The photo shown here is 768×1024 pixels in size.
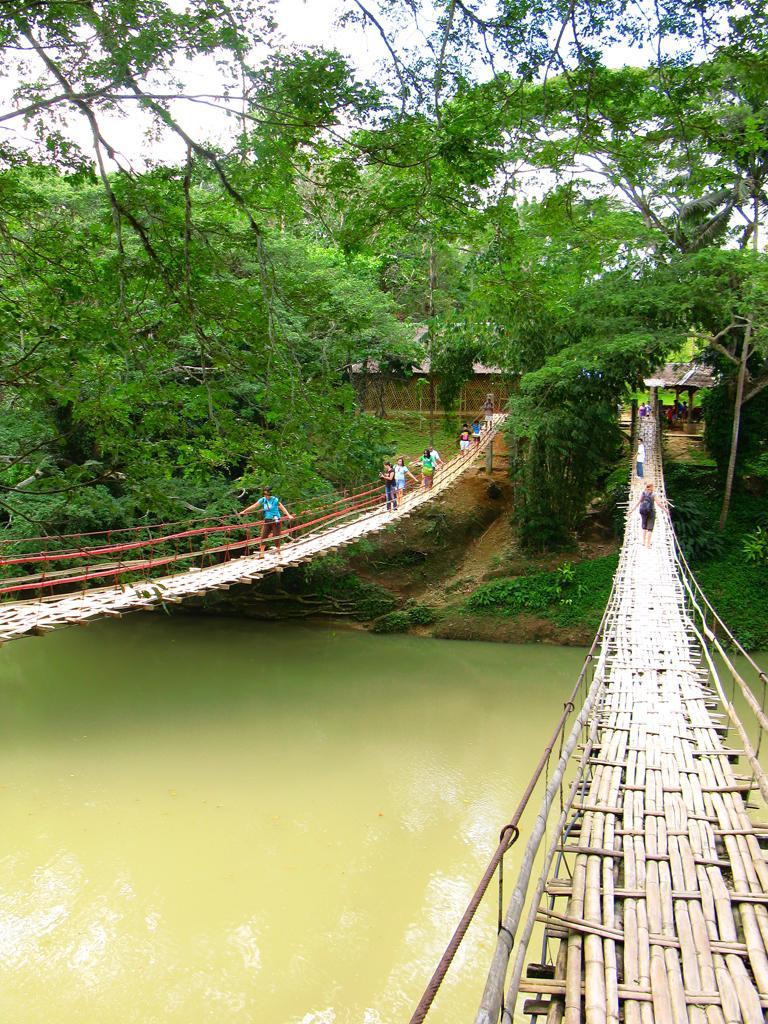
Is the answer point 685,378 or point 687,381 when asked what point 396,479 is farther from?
point 685,378

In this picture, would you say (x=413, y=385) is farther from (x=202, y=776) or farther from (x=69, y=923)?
(x=69, y=923)

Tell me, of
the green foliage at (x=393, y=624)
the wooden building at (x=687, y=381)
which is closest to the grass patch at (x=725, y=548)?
the wooden building at (x=687, y=381)

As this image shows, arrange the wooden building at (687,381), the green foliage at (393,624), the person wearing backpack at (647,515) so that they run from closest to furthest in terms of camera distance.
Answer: the person wearing backpack at (647,515) → the green foliage at (393,624) → the wooden building at (687,381)

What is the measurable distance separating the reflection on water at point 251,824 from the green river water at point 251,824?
1cm

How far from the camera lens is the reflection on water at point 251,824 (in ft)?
11.8

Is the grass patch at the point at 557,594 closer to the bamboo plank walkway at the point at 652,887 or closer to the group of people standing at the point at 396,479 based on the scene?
the group of people standing at the point at 396,479

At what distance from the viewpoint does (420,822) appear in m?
5.10

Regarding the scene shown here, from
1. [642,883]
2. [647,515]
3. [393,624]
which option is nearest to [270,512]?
[393,624]

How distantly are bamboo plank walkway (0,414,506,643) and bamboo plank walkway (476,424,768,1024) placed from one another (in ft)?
6.68

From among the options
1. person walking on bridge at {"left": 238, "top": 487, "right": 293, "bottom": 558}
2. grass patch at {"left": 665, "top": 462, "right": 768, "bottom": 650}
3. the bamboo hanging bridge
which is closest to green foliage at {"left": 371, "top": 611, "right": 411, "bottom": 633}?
person walking on bridge at {"left": 238, "top": 487, "right": 293, "bottom": 558}

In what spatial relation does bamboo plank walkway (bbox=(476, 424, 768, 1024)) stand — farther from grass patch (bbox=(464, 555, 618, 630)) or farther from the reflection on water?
grass patch (bbox=(464, 555, 618, 630))

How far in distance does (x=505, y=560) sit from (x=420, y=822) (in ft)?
19.4

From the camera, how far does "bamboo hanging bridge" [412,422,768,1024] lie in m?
1.55

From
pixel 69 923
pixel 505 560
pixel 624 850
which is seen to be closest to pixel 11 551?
pixel 69 923
